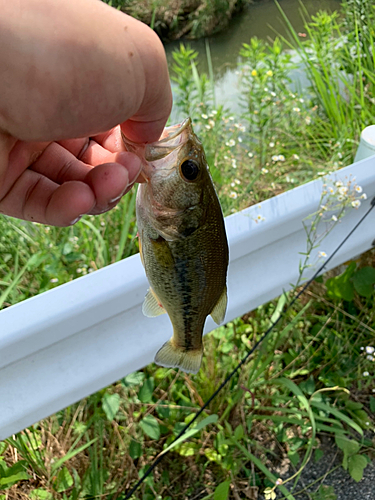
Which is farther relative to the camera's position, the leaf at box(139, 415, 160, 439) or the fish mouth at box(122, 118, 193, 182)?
the leaf at box(139, 415, 160, 439)

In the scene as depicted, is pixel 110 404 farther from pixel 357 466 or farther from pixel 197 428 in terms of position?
pixel 357 466

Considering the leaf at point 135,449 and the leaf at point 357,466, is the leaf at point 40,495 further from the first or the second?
the leaf at point 357,466

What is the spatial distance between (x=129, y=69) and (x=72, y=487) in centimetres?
189

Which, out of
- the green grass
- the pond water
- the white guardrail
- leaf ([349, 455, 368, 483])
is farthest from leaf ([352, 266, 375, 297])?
the pond water

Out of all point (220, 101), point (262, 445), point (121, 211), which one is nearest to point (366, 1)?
point (220, 101)

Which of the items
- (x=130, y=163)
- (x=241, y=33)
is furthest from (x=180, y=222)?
(x=241, y=33)

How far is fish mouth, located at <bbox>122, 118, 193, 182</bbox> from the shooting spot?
1220 mm

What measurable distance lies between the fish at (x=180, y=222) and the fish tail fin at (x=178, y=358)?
0.20 m

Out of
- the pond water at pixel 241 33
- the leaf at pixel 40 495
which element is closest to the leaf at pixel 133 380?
the leaf at pixel 40 495

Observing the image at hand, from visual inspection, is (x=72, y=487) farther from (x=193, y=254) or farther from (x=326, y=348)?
(x=326, y=348)

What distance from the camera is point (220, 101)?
18.0 ft

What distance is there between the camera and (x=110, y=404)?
1957 mm

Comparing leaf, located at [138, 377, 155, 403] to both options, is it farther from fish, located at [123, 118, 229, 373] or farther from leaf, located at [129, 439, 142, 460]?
fish, located at [123, 118, 229, 373]

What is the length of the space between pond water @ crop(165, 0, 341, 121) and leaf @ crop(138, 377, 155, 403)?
484cm
